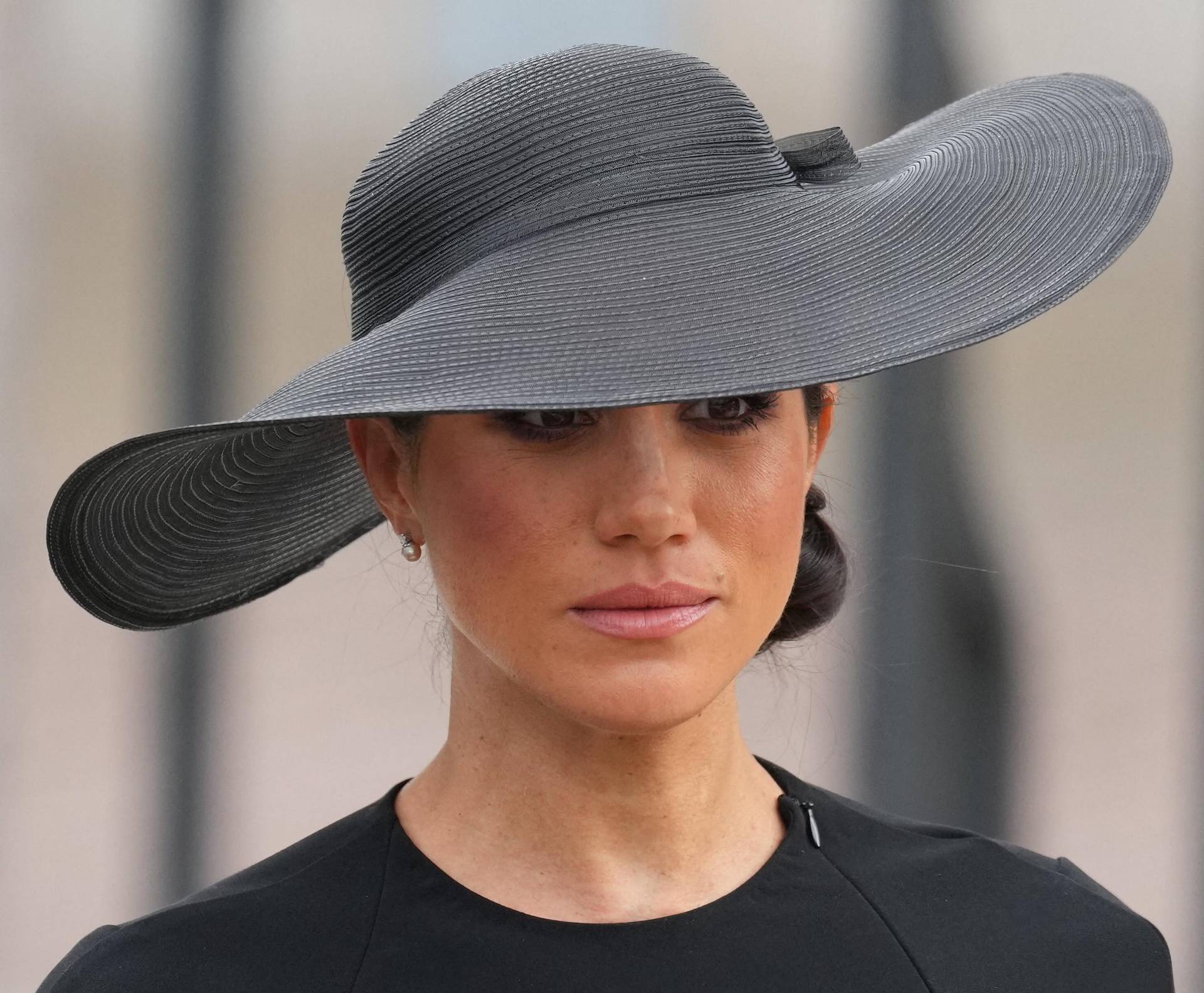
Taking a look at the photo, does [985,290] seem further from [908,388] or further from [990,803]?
[990,803]

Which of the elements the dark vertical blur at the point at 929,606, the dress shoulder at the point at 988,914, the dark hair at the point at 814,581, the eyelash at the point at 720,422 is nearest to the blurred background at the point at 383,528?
the dark vertical blur at the point at 929,606

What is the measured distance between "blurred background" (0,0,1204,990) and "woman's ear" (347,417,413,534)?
1429 millimetres

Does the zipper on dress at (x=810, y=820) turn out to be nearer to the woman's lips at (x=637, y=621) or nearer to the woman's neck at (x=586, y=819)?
the woman's neck at (x=586, y=819)

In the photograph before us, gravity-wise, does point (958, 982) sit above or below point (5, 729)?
above

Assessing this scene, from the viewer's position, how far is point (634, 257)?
Result: 3.48 feet

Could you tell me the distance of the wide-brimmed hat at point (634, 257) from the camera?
3.24 ft

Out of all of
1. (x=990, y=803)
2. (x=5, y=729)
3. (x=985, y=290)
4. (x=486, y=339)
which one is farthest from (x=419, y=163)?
(x=990, y=803)

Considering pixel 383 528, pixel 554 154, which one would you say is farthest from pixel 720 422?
pixel 383 528

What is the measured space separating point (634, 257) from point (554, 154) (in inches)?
4.7

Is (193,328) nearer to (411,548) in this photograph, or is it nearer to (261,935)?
(411,548)

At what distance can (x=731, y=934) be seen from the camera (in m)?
1.25

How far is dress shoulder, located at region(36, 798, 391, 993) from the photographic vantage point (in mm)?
1238

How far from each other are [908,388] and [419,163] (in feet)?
5.76

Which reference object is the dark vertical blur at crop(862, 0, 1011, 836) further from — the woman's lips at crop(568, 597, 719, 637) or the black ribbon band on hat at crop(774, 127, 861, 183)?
the woman's lips at crop(568, 597, 719, 637)
